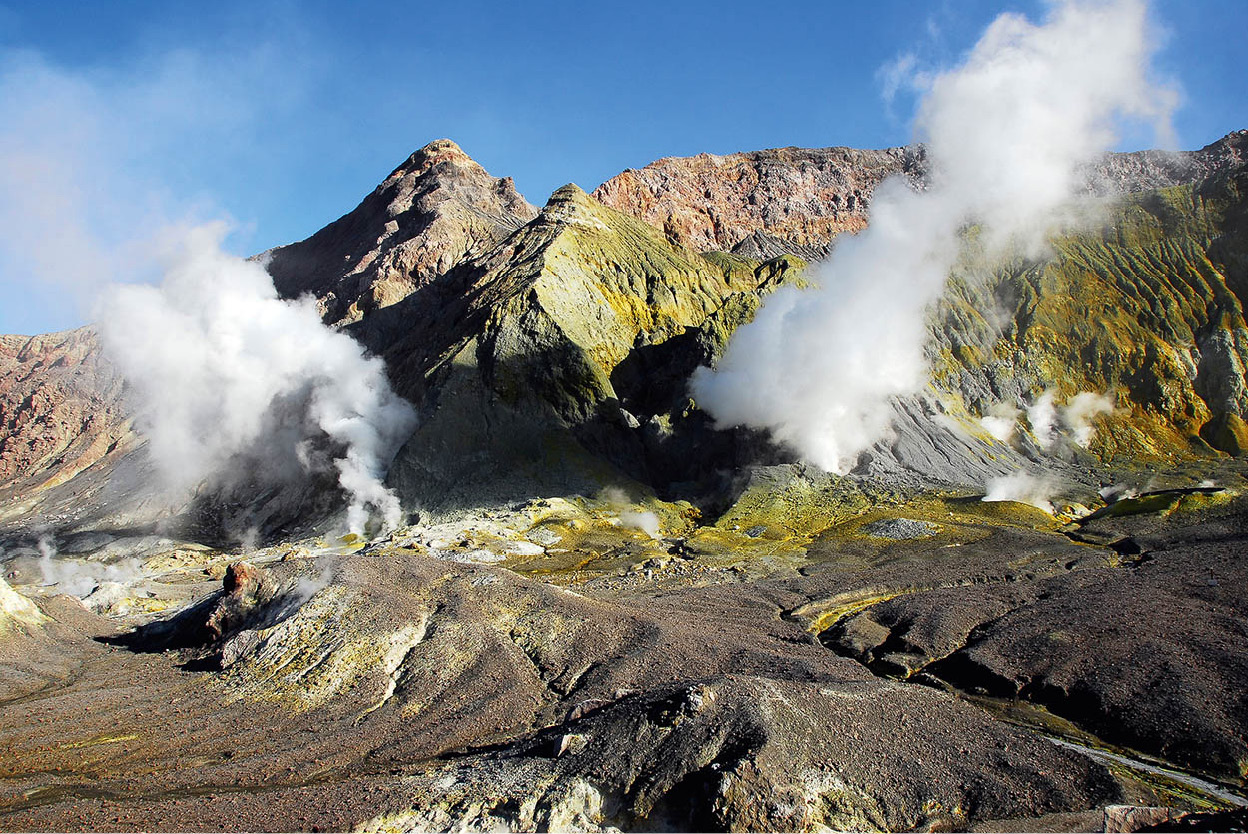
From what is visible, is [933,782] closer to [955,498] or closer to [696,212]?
[955,498]

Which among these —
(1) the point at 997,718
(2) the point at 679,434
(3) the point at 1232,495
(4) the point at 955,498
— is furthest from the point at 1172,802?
(2) the point at 679,434

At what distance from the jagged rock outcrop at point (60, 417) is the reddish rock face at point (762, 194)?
97137 millimetres

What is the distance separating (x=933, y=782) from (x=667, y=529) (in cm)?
5703

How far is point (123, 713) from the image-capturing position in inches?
917

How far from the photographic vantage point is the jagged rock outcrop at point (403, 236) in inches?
5157

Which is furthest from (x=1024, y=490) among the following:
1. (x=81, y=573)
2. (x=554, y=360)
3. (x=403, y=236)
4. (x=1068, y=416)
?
(x=403, y=236)

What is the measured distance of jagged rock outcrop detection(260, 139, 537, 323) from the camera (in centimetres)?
13100

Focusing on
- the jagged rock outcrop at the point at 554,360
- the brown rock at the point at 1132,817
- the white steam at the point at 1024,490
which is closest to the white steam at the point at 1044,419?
the white steam at the point at 1024,490

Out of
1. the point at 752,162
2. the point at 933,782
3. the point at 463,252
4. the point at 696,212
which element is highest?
the point at 752,162

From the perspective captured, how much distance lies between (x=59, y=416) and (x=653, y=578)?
400 feet

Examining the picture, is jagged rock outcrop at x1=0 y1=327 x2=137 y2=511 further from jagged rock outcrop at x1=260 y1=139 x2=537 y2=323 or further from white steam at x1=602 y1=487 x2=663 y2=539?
white steam at x1=602 y1=487 x2=663 y2=539

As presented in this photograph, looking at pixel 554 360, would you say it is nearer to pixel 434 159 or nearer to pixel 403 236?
pixel 403 236

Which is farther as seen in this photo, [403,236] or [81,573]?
[403,236]

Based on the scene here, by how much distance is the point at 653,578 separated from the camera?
49125 mm
